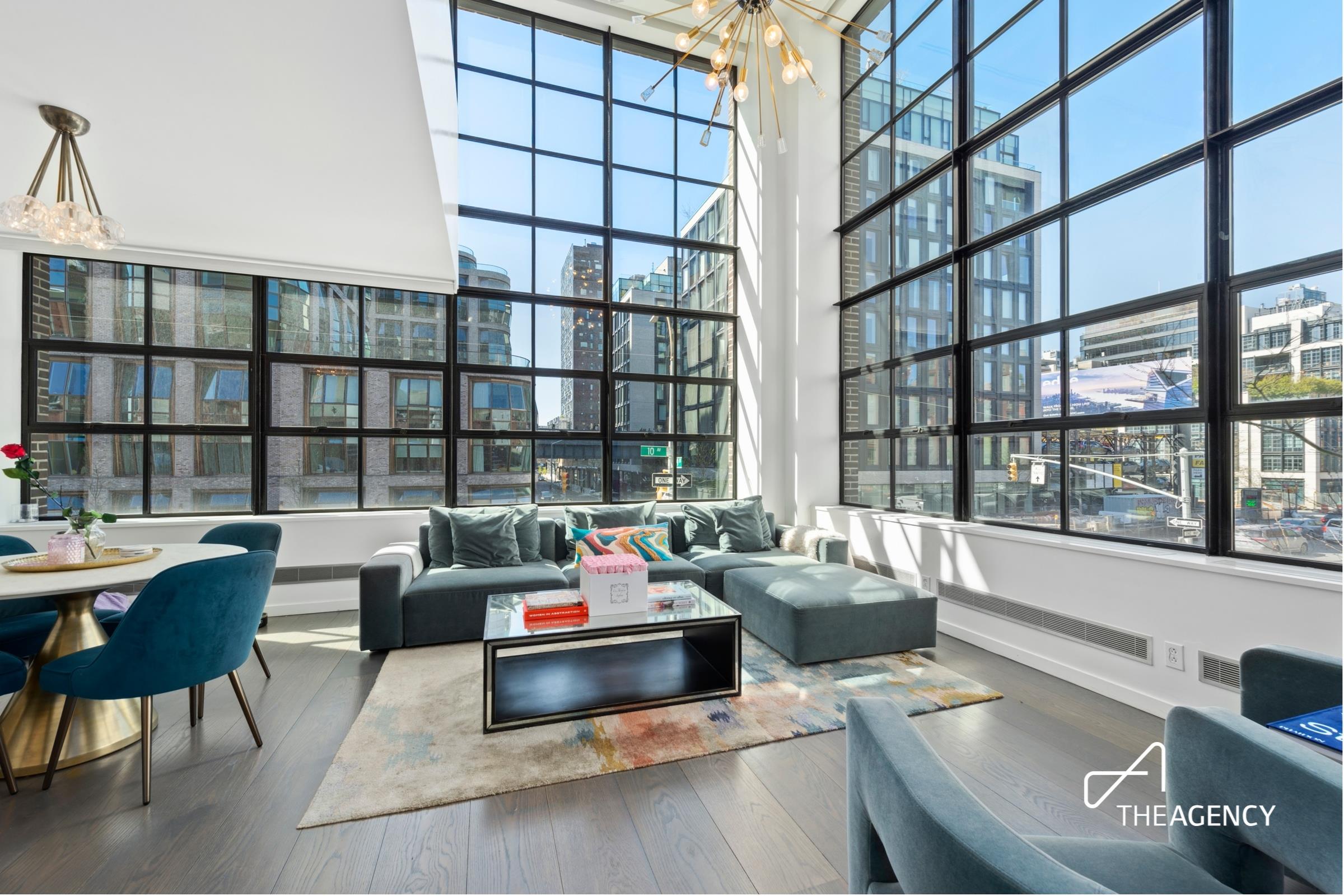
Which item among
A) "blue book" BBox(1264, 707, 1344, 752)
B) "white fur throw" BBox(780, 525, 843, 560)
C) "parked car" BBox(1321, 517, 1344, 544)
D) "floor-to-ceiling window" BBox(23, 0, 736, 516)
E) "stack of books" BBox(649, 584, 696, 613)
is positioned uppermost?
"floor-to-ceiling window" BBox(23, 0, 736, 516)

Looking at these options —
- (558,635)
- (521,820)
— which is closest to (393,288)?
(558,635)

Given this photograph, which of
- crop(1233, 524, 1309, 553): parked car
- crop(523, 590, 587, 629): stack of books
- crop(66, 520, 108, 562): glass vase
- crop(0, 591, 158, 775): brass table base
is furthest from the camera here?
crop(523, 590, 587, 629): stack of books

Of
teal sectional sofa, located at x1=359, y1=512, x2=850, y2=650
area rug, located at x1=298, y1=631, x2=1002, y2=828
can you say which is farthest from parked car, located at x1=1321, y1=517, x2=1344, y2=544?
teal sectional sofa, located at x1=359, y1=512, x2=850, y2=650

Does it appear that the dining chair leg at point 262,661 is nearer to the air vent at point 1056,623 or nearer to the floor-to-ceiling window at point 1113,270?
the air vent at point 1056,623

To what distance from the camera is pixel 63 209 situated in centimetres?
235

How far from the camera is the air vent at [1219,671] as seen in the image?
93.4 inches

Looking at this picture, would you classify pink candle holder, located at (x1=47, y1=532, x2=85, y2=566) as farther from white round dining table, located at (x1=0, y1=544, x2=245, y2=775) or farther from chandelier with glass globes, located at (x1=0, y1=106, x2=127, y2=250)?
chandelier with glass globes, located at (x1=0, y1=106, x2=127, y2=250)

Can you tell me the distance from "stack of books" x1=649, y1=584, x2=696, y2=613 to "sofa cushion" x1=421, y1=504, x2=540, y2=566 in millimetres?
1299

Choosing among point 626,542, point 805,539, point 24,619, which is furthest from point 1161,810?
point 24,619

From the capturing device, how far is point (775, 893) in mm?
1564

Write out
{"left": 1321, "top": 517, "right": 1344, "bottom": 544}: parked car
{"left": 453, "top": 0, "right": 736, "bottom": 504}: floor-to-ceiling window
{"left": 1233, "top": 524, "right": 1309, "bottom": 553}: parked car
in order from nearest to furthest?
{"left": 1321, "top": 517, "right": 1344, "bottom": 544}: parked car, {"left": 1233, "top": 524, "right": 1309, "bottom": 553}: parked car, {"left": 453, "top": 0, "right": 736, "bottom": 504}: floor-to-ceiling window

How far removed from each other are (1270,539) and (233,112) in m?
4.75

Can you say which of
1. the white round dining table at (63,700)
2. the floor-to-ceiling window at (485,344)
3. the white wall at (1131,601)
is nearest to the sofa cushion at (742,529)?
the floor-to-ceiling window at (485,344)

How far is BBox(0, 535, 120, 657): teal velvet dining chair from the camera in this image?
8.00 feet
